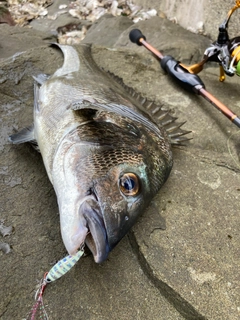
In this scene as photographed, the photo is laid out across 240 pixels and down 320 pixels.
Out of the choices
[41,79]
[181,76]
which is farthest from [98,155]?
[181,76]

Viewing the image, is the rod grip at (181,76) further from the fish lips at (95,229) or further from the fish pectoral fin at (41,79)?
the fish lips at (95,229)

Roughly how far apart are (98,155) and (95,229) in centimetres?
50

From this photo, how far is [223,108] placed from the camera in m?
3.00

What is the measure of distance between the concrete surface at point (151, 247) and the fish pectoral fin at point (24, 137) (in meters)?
0.09

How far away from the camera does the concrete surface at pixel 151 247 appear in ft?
5.92

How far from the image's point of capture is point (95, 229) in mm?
1598

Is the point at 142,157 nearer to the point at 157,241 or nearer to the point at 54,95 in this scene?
the point at 157,241

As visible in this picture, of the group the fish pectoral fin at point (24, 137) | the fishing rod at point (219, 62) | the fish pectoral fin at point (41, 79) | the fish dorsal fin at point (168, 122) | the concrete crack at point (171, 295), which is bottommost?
the fish pectoral fin at point (24, 137)

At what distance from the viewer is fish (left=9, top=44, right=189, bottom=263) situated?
1.68m

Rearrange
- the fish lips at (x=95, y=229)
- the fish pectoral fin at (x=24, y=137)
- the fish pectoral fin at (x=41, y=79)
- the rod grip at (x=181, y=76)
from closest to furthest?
the fish lips at (x=95, y=229) → the fish pectoral fin at (x=24, y=137) → the fish pectoral fin at (x=41, y=79) → the rod grip at (x=181, y=76)

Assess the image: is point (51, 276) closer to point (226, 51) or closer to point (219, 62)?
point (226, 51)

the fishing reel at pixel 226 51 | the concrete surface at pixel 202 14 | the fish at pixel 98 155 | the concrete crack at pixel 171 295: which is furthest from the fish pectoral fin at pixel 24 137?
the concrete surface at pixel 202 14

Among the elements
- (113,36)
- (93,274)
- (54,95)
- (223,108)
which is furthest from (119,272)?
(113,36)

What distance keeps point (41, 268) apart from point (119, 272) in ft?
1.56
